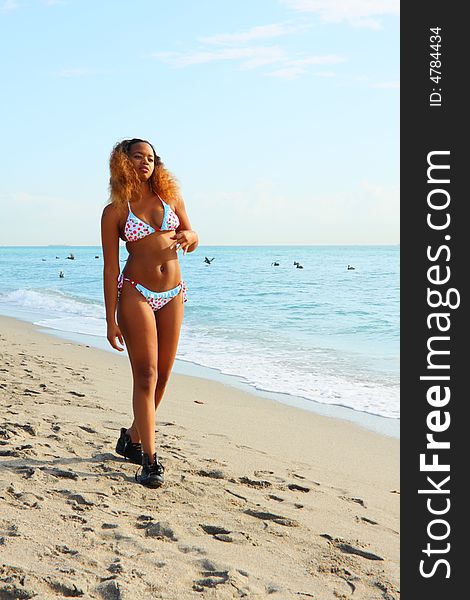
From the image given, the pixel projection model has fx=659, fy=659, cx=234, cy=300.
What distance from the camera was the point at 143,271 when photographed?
4.27m

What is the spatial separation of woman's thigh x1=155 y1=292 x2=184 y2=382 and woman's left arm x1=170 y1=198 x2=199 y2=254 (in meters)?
0.32

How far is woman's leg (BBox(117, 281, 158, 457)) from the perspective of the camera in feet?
13.8

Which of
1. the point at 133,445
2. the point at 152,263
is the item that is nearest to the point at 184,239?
the point at 152,263

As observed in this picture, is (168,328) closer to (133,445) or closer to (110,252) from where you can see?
(110,252)

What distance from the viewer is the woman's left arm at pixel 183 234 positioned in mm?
4340

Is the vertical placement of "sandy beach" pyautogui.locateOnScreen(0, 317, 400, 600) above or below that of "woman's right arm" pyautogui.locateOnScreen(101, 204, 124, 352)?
below

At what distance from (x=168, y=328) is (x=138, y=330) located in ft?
0.80

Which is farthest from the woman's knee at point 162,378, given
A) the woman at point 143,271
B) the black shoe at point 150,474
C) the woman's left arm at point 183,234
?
the woman's left arm at point 183,234

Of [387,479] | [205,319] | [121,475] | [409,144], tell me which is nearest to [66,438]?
[121,475]

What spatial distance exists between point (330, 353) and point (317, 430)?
521 centimetres

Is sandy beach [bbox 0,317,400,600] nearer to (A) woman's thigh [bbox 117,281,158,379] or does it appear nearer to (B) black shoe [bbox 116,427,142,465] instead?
(B) black shoe [bbox 116,427,142,465]

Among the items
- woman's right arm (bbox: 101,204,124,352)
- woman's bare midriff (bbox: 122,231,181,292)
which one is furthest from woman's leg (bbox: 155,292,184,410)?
woman's right arm (bbox: 101,204,124,352)

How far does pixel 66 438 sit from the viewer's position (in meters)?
4.95

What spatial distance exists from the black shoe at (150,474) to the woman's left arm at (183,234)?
4.51ft
